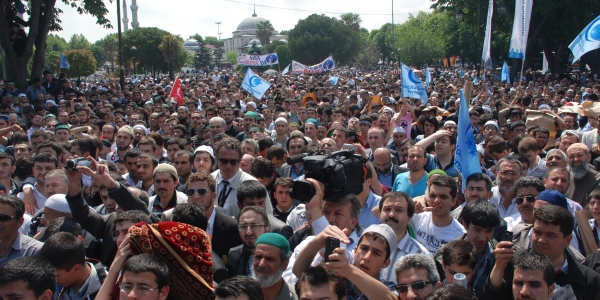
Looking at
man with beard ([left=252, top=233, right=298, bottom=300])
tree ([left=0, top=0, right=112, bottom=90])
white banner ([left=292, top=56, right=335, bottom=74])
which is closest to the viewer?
man with beard ([left=252, top=233, right=298, bottom=300])

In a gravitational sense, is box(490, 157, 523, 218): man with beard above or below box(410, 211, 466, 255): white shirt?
above

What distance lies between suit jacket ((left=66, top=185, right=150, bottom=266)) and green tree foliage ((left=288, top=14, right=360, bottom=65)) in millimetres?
75124

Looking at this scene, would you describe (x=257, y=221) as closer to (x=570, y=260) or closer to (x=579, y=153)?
(x=570, y=260)

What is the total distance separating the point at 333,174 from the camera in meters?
3.32

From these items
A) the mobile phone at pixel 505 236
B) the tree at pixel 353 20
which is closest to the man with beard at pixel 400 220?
the mobile phone at pixel 505 236

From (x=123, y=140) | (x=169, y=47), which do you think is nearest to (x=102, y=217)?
(x=123, y=140)

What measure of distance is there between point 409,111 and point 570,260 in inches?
272

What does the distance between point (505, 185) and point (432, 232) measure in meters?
1.39

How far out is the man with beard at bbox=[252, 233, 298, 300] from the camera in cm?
344

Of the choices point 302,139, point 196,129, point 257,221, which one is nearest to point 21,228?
point 257,221

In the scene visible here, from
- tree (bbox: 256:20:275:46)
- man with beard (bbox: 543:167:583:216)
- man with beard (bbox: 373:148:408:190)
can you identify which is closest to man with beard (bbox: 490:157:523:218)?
man with beard (bbox: 543:167:583:216)

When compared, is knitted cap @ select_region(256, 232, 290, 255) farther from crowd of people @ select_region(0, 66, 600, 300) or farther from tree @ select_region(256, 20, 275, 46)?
tree @ select_region(256, 20, 275, 46)

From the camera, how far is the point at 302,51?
7912cm

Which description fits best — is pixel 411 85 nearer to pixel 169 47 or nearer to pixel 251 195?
pixel 251 195
